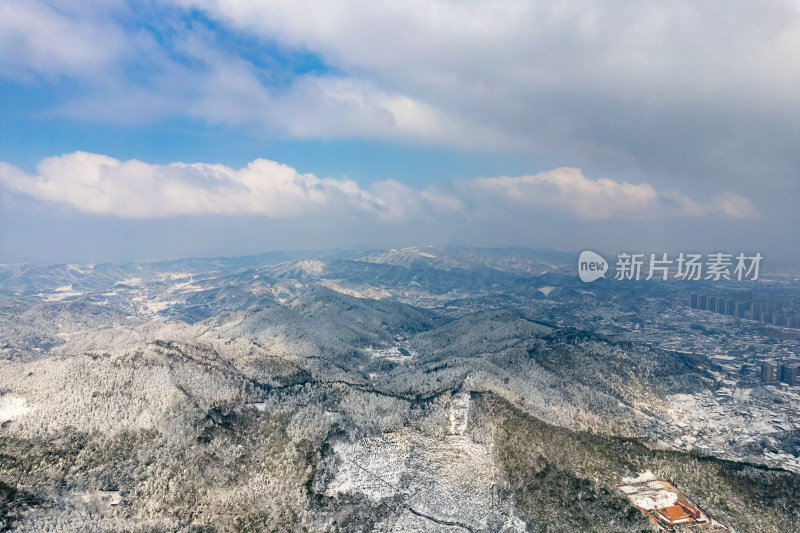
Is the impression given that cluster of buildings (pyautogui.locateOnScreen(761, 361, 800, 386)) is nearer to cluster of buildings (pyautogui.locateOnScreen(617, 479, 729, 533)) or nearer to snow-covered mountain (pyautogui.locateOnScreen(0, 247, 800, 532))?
snow-covered mountain (pyautogui.locateOnScreen(0, 247, 800, 532))

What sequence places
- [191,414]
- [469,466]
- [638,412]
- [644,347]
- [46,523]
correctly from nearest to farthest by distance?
[46,523] → [469,466] → [191,414] → [638,412] → [644,347]

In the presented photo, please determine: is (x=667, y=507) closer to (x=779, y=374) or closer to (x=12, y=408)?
(x=12, y=408)

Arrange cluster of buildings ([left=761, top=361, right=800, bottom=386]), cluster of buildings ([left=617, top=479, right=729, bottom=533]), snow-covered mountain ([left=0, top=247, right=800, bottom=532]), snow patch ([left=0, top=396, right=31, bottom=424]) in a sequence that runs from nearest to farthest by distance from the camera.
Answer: cluster of buildings ([left=617, top=479, right=729, bottom=533]), snow-covered mountain ([left=0, top=247, right=800, bottom=532]), snow patch ([left=0, top=396, right=31, bottom=424]), cluster of buildings ([left=761, top=361, right=800, bottom=386])

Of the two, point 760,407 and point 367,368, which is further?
point 367,368

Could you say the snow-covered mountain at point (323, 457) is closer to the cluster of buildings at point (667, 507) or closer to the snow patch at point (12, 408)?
the snow patch at point (12, 408)

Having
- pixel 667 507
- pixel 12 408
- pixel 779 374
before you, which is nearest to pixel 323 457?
pixel 667 507

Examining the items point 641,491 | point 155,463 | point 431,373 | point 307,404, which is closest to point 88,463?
point 155,463

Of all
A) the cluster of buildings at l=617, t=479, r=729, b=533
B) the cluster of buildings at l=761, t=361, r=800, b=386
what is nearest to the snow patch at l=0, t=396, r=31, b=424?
the cluster of buildings at l=617, t=479, r=729, b=533

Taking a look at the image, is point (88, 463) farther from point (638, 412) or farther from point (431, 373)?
point (638, 412)
